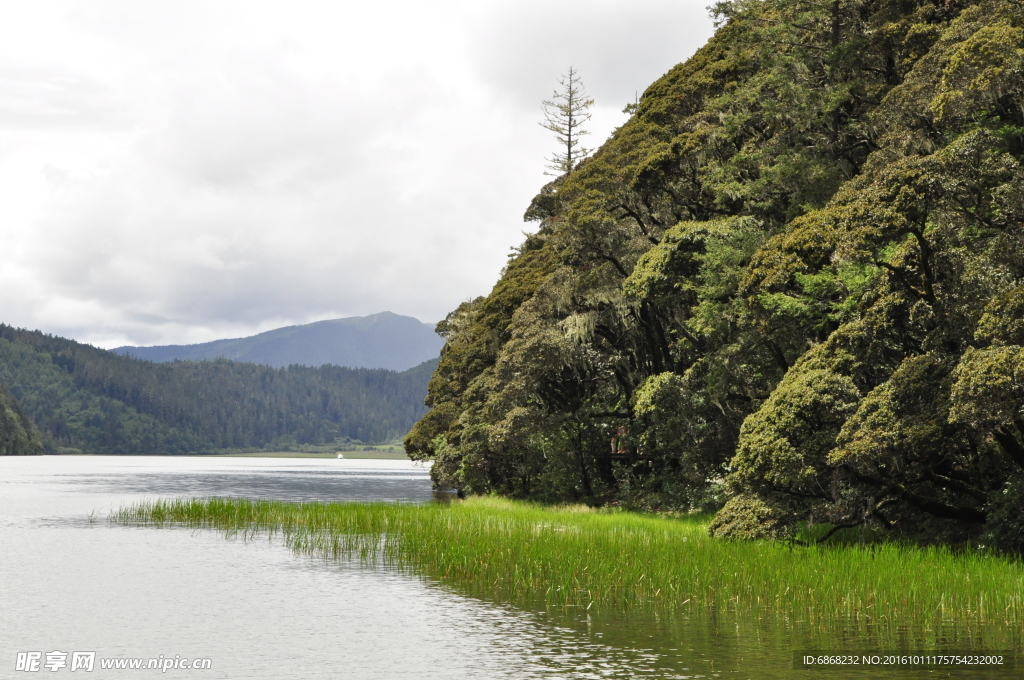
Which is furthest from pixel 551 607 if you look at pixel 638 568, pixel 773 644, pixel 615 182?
pixel 615 182

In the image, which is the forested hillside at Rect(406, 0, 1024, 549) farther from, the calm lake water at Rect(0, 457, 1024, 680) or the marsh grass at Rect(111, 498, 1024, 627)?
the calm lake water at Rect(0, 457, 1024, 680)

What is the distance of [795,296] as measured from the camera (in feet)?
92.7

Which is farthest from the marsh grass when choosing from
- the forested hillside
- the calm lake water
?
the forested hillside

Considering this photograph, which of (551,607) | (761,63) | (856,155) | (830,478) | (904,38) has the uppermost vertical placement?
(761,63)

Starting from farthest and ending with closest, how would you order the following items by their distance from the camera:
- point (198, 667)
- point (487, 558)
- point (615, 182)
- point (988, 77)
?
point (615, 182)
point (487, 558)
point (988, 77)
point (198, 667)

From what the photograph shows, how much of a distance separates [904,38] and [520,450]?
104 feet

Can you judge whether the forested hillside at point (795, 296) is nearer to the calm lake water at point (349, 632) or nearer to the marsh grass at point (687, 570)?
the marsh grass at point (687, 570)

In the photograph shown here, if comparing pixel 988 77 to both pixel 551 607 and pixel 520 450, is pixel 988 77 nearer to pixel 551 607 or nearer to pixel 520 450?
pixel 551 607

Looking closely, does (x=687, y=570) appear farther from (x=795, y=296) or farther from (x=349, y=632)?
(x=795, y=296)

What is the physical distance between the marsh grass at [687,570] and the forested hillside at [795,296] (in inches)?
98.2

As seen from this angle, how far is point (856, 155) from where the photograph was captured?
3456 cm

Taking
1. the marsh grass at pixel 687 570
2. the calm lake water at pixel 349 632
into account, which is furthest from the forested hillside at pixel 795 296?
the calm lake water at pixel 349 632

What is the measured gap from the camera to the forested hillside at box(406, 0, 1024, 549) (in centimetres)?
2194

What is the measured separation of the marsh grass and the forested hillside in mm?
2494
